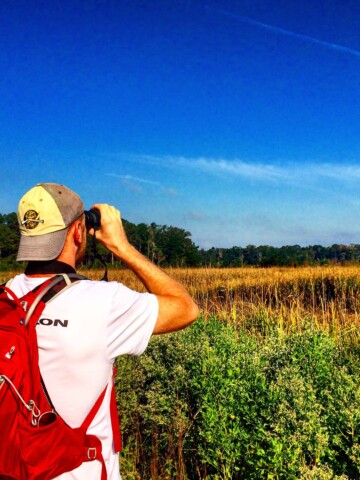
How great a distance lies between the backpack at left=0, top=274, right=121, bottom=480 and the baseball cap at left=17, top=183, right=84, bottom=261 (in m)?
0.16

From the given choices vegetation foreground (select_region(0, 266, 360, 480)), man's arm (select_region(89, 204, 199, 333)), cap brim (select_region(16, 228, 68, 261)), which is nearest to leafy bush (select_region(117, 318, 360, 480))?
vegetation foreground (select_region(0, 266, 360, 480))

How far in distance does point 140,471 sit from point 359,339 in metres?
3.63

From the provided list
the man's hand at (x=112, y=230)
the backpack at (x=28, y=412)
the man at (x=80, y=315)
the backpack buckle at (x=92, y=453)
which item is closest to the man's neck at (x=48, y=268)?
the man at (x=80, y=315)

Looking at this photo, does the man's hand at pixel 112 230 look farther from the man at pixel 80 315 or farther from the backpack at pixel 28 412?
the backpack at pixel 28 412

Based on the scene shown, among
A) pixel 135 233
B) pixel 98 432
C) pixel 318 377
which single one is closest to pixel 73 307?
pixel 98 432

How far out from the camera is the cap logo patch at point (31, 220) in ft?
6.19

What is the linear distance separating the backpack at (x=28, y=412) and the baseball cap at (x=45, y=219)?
6.2 inches

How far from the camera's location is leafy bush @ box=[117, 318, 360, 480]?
321 cm

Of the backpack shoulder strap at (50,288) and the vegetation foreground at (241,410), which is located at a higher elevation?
the backpack shoulder strap at (50,288)

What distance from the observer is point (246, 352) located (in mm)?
4699

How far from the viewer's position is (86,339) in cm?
171

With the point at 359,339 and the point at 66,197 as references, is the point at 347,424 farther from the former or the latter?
the point at 359,339

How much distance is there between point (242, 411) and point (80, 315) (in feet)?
7.57

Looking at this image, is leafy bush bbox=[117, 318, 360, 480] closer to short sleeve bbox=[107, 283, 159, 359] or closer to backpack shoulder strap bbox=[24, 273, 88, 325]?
short sleeve bbox=[107, 283, 159, 359]
